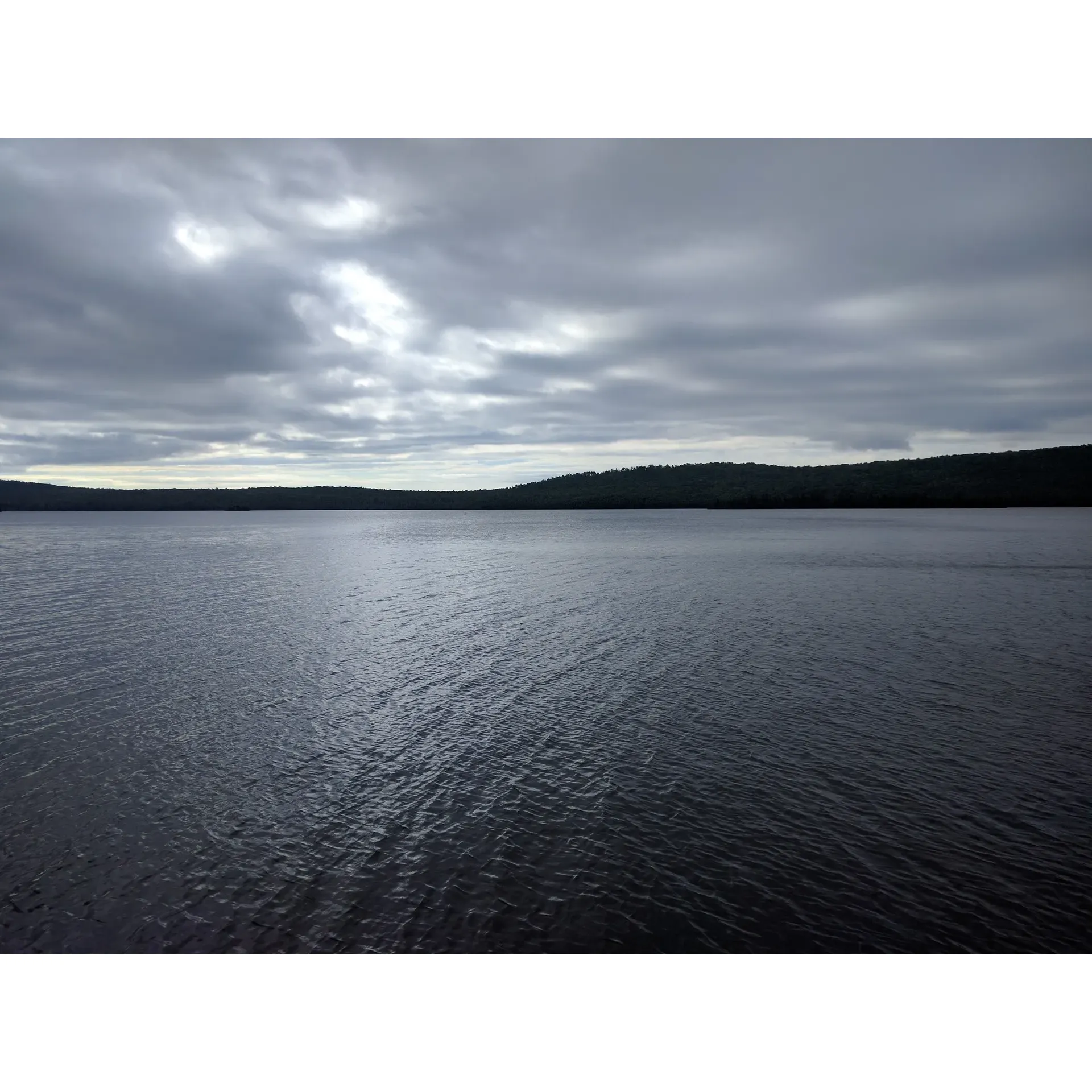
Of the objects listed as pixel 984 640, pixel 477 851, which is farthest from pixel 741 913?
pixel 984 640

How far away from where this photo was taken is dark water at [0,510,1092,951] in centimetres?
1252

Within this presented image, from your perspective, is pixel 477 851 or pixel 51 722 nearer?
pixel 477 851

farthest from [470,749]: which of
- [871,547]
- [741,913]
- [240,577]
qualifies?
[871,547]

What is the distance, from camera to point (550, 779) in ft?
60.7

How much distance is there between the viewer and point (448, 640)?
3666cm

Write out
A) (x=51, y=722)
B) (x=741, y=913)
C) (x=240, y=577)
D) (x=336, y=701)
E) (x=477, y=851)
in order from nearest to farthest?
1. (x=741, y=913)
2. (x=477, y=851)
3. (x=51, y=722)
4. (x=336, y=701)
5. (x=240, y=577)

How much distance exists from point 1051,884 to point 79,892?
2097 cm

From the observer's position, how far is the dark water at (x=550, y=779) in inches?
493

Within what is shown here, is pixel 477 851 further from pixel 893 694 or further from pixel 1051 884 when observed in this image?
pixel 893 694

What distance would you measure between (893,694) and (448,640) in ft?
75.3

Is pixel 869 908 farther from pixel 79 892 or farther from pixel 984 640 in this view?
pixel 984 640

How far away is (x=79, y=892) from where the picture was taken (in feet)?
44.0

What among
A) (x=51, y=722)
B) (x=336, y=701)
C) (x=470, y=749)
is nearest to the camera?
(x=470, y=749)

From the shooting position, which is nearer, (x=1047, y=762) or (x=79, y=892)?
(x=79, y=892)
